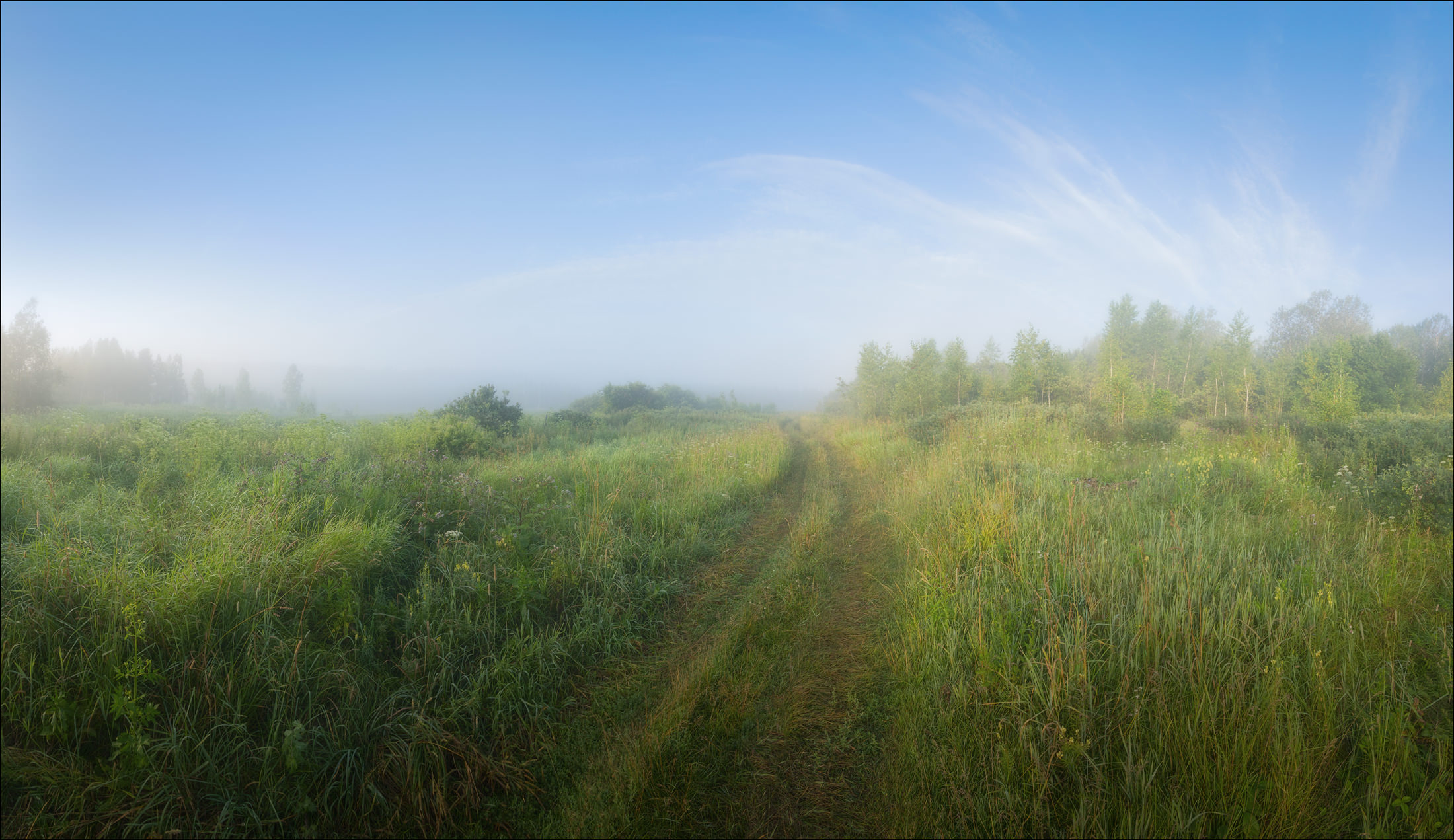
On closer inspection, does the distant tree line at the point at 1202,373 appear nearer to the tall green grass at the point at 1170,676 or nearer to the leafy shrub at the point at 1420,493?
the leafy shrub at the point at 1420,493

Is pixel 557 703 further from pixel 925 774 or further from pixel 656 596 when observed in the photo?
pixel 925 774

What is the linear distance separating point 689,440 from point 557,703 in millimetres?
11357

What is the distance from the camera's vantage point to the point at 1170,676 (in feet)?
9.37

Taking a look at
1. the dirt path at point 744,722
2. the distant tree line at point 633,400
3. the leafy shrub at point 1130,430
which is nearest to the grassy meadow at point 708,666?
the dirt path at point 744,722

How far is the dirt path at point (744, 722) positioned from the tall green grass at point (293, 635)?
17.0 inches

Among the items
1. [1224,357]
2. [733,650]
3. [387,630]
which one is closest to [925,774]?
[733,650]

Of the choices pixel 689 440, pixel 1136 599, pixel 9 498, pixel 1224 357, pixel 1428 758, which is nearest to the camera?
pixel 1428 758

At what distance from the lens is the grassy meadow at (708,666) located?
2416 millimetres

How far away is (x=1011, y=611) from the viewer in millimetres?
3492

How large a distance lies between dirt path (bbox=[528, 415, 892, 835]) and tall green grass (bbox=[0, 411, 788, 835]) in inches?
17.0

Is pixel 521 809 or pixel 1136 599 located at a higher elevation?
pixel 1136 599

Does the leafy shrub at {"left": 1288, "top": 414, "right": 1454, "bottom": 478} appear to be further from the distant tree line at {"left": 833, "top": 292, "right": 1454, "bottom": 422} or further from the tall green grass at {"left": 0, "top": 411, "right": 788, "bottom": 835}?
the tall green grass at {"left": 0, "top": 411, "right": 788, "bottom": 835}

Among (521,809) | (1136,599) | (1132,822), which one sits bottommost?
(521,809)

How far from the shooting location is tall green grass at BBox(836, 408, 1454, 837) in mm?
2299
